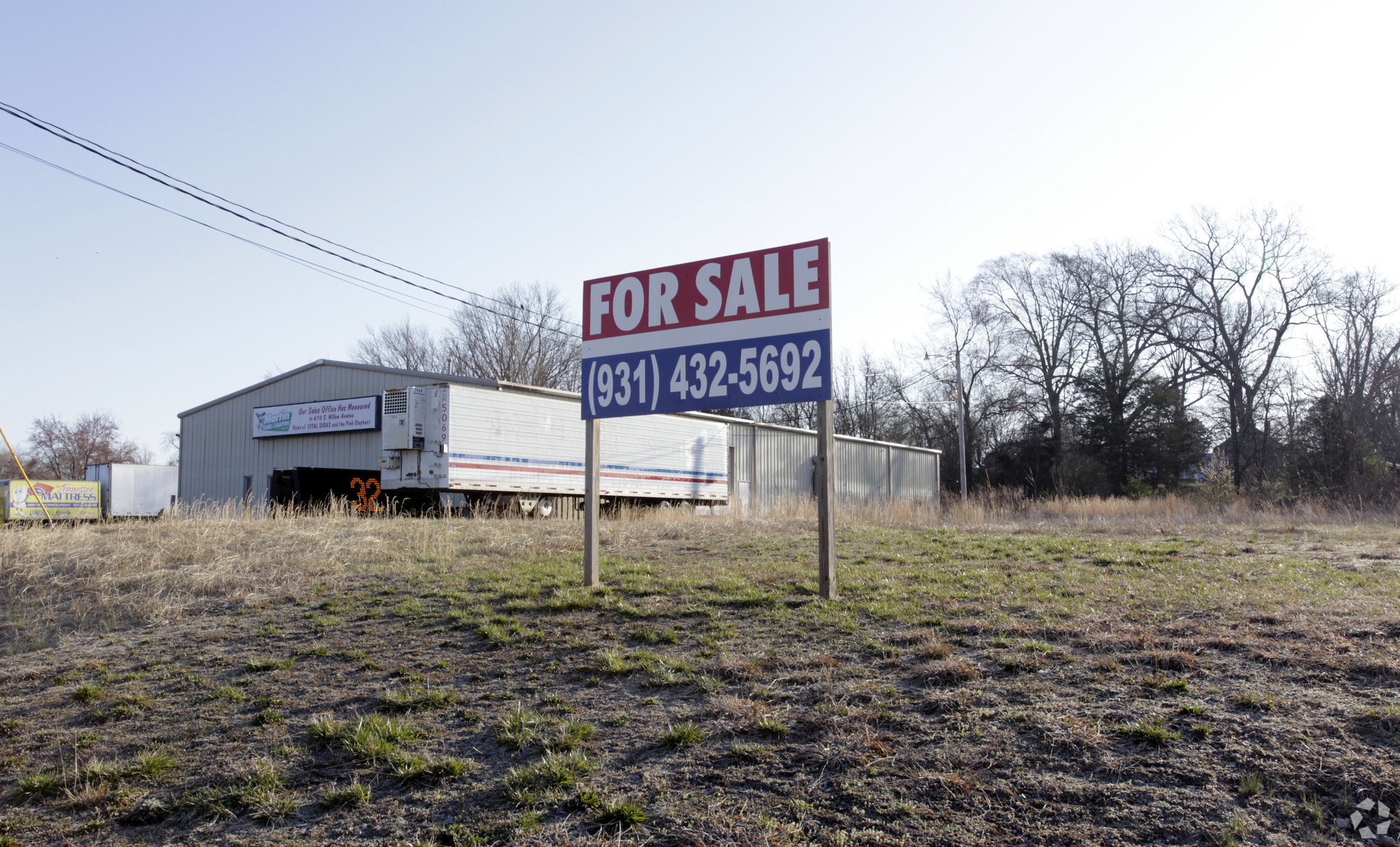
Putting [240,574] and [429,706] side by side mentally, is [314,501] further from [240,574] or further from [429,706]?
[429,706]

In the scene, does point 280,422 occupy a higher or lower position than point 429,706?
higher

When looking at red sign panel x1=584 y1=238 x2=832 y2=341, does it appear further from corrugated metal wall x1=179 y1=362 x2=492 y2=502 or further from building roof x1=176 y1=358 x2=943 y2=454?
corrugated metal wall x1=179 y1=362 x2=492 y2=502

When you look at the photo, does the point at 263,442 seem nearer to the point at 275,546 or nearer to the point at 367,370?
the point at 367,370

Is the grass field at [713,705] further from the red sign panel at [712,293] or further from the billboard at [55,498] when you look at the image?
Result: the billboard at [55,498]

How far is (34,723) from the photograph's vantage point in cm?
523

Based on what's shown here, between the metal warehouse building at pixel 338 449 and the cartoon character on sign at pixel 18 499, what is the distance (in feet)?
17.4

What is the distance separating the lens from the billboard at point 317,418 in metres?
27.8

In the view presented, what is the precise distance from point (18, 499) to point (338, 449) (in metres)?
11.5

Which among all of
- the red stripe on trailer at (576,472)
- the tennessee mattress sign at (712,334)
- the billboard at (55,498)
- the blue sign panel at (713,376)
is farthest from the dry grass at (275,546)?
the billboard at (55,498)

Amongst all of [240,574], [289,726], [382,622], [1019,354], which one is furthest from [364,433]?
[1019,354]

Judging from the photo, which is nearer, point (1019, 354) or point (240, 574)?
point (240, 574)

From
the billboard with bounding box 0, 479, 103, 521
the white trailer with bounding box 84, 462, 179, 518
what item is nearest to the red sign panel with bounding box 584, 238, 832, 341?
the billboard with bounding box 0, 479, 103, 521

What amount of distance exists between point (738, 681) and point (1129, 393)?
4153 centimetres

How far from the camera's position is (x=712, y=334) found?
809cm
